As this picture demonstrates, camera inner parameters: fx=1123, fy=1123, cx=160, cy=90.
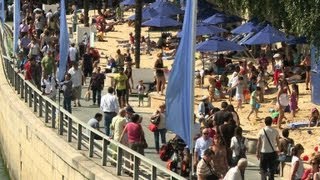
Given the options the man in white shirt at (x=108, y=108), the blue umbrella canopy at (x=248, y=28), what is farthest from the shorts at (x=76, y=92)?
the blue umbrella canopy at (x=248, y=28)

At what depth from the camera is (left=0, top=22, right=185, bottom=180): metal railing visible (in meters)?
18.6

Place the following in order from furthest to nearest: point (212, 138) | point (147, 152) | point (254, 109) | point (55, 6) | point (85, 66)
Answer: point (55, 6) < point (85, 66) < point (254, 109) < point (147, 152) < point (212, 138)

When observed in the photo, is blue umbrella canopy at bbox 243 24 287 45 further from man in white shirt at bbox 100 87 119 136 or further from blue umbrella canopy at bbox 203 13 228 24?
man in white shirt at bbox 100 87 119 136

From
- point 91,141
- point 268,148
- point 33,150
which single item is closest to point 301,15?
point 33,150

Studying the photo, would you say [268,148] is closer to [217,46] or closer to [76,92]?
[76,92]

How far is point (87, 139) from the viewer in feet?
75.1

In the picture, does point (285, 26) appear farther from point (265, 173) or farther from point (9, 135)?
point (265, 173)

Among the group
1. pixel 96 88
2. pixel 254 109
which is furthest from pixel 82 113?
pixel 254 109

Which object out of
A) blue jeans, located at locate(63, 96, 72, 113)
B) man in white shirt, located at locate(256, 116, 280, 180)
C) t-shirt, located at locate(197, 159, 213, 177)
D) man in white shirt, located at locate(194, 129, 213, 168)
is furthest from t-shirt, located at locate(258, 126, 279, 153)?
blue jeans, located at locate(63, 96, 72, 113)

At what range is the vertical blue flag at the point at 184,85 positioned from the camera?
16281mm

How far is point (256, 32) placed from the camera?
121 ft

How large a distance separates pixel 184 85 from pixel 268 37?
1886cm

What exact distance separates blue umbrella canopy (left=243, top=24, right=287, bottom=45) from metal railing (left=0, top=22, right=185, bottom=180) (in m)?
7.66

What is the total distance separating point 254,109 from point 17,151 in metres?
6.10
